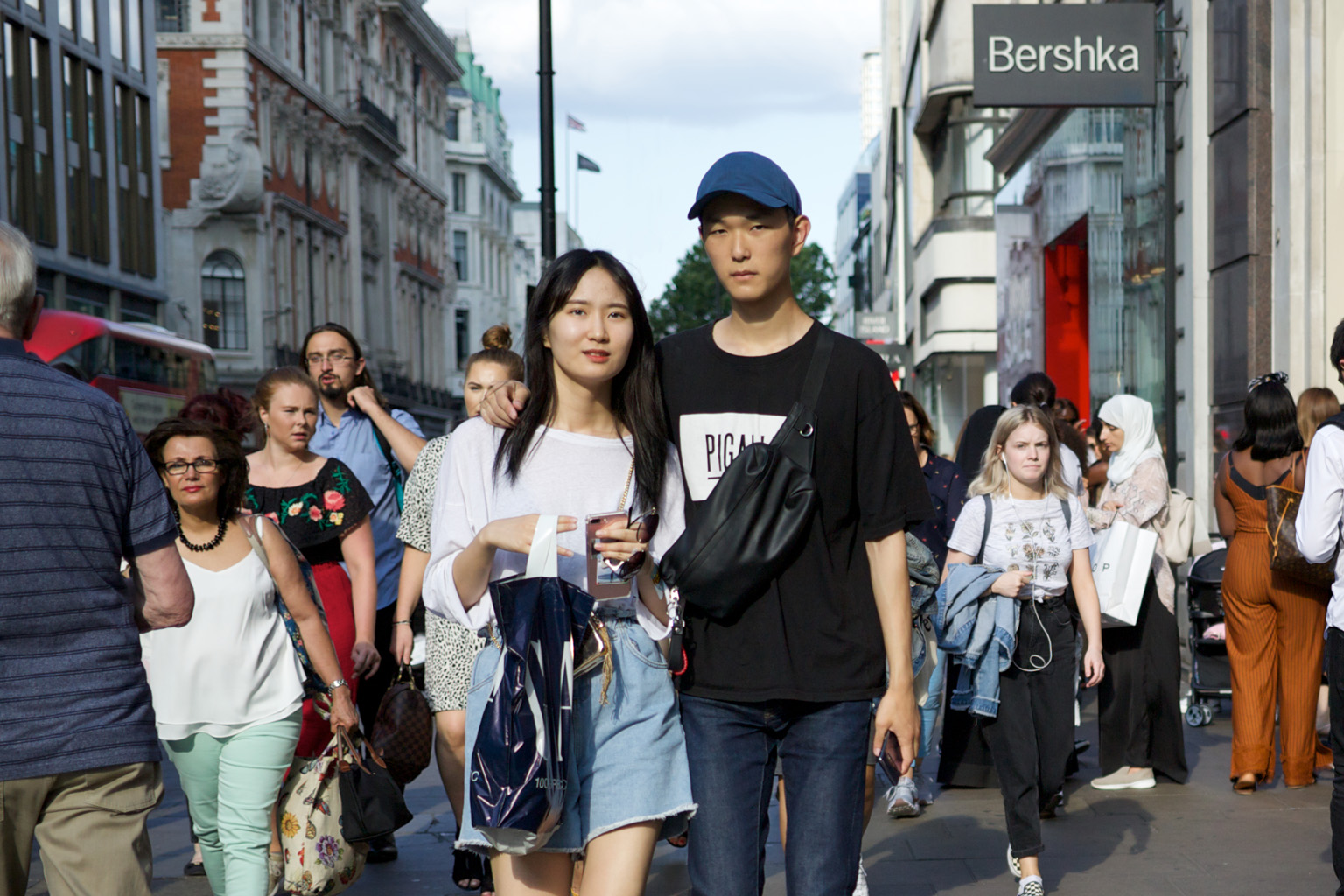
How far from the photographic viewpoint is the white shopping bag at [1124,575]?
7.84m

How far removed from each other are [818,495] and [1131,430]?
17.8 ft

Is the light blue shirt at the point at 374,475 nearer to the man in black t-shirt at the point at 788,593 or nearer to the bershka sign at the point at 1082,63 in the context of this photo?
the man in black t-shirt at the point at 788,593

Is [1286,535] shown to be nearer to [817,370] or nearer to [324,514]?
[324,514]

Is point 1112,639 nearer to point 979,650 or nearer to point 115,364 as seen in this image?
point 979,650

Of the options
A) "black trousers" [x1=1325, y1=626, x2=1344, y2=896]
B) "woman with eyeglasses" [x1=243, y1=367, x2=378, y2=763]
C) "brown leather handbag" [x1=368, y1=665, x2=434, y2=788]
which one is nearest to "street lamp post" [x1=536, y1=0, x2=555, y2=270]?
"woman with eyeglasses" [x1=243, y1=367, x2=378, y2=763]

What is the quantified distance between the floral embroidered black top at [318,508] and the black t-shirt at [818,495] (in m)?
2.83

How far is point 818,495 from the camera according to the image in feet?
11.1

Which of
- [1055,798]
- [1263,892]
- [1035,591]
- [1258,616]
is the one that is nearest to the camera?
[1263,892]

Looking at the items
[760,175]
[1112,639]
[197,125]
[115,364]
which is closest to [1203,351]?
[1112,639]

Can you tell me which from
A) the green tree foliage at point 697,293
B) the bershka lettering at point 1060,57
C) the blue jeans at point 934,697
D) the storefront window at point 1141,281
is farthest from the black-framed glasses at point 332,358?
the green tree foliage at point 697,293

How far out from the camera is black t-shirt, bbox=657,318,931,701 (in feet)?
11.0

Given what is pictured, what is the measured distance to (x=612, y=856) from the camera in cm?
328

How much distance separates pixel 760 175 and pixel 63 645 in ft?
5.66

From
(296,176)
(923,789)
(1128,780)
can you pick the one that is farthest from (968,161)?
(296,176)
